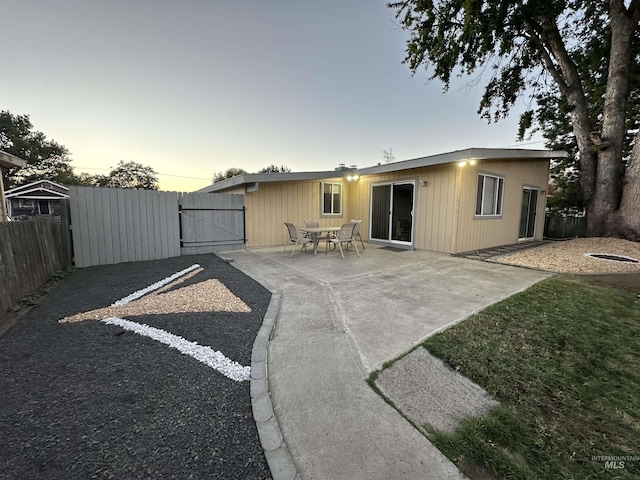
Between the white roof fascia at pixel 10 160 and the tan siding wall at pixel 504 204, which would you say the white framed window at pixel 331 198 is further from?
the white roof fascia at pixel 10 160

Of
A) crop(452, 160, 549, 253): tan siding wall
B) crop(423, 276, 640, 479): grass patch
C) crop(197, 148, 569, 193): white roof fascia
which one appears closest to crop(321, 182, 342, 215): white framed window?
crop(197, 148, 569, 193): white roof fascia

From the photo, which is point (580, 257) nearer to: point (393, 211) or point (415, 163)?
point (415, 163)

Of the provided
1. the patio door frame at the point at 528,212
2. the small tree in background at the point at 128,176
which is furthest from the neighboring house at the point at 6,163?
the small tree in background at the point at 128,176

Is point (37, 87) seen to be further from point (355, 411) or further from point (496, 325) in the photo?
point (496, 325)

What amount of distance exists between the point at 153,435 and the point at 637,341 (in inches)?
170

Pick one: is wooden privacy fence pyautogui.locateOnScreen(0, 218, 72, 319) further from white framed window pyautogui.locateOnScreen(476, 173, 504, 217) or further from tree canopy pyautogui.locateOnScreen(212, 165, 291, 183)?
tree canopy pyautogui.locateOnScreen(212, 165, 291, 183)

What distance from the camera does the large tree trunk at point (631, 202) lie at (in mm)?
7818

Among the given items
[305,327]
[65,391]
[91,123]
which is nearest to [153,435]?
[65,391]

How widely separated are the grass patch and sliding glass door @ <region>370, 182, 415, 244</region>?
541 cm

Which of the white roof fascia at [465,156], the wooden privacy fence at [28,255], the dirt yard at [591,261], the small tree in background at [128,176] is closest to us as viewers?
the wooden privacy fence at [28,255]

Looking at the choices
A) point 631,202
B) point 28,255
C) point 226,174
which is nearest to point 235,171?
point 226,174

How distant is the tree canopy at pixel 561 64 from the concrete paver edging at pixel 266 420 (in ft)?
37.0

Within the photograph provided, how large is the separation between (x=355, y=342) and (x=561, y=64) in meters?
13.3

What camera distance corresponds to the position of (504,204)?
26.8ft
